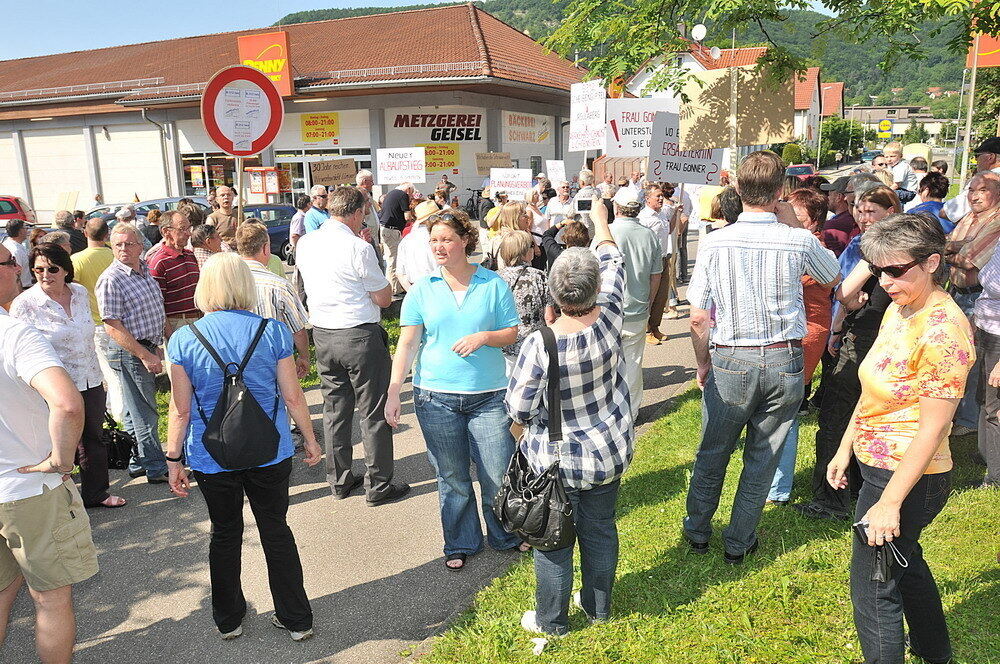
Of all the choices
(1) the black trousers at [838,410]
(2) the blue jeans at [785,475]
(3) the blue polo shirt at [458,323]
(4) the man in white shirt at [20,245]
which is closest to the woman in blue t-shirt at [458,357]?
(3) the blue polo shirt at [458,323]

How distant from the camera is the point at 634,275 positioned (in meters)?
6.07

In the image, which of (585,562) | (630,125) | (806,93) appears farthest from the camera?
(806,93)

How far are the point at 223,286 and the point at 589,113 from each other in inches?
293

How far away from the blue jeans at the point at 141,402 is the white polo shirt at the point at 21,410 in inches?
101

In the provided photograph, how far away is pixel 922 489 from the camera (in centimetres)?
260

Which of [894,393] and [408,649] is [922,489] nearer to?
[894,393]

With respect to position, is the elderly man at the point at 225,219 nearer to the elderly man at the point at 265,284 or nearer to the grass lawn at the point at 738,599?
the elderly man at the point at 265,284

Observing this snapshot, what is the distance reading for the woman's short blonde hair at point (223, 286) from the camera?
129 inches

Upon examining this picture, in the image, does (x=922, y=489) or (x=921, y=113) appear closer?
(x=922, y=489)

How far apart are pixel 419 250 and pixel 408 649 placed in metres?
3.74

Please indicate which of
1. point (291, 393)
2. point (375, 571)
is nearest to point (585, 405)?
point (291, 393)

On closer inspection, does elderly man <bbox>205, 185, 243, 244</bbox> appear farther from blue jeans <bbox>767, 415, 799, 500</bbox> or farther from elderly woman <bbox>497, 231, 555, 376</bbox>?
blue jeans <bbox>767, 415, 799, 500</bbox>

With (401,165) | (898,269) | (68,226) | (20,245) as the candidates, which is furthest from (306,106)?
(898,269)

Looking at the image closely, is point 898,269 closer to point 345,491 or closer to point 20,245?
point 345,491
